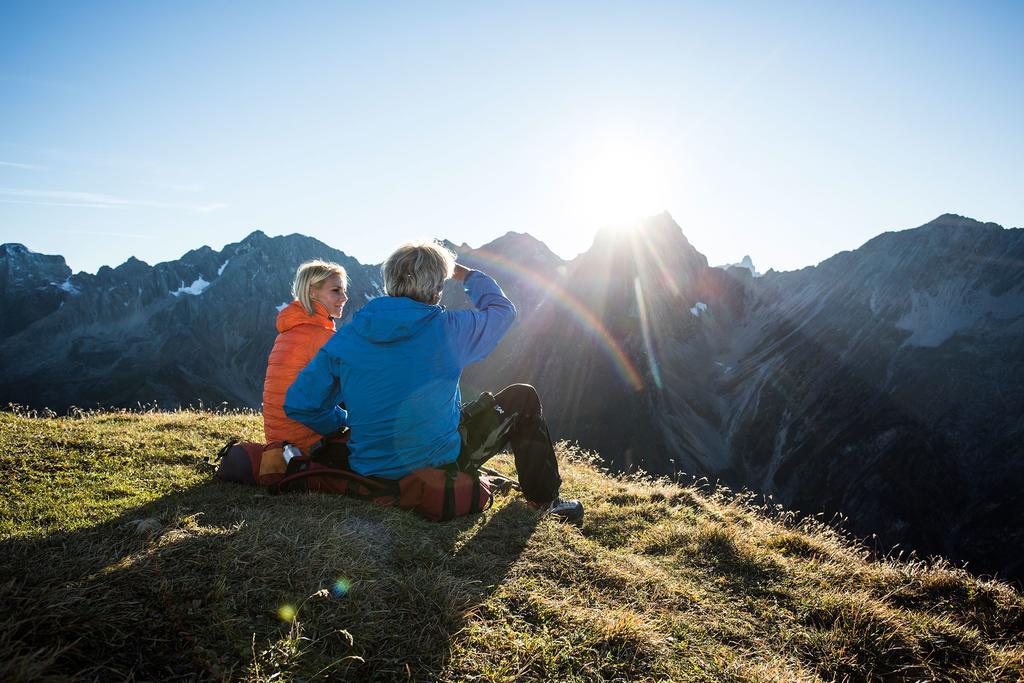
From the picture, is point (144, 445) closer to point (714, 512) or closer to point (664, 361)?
point (714, 512)

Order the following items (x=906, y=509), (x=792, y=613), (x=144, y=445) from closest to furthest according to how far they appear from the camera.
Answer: (x=792, y=613)
(x=144, y=445)
(x=906, y=509)

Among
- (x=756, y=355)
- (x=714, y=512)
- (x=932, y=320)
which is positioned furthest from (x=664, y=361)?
(x=714, y=512)

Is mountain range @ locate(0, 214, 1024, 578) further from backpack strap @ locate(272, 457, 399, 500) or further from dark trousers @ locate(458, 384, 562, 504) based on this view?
backpack strap @ locate(272, 457, 399, 500)

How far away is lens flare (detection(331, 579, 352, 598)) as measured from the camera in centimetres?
339

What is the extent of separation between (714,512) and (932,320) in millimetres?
141212

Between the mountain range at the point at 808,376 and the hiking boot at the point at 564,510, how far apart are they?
84.9 meters

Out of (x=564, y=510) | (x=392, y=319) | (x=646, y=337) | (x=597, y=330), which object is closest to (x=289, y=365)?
(x=392, y=319)

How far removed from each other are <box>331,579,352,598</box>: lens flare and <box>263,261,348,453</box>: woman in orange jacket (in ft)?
12.1

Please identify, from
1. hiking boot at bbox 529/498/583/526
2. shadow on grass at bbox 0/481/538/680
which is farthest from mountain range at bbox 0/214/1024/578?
shadow on grass at bbox 0/481/538/680

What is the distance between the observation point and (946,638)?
4.57m

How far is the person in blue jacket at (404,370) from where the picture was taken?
5438 mm

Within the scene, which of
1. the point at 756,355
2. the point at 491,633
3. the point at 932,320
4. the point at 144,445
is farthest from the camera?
the point at 756,355

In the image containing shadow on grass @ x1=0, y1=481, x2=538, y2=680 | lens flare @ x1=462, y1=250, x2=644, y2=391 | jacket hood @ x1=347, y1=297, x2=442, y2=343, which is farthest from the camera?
lens flare @ x1=462, y1=250, x2=644, y2=391

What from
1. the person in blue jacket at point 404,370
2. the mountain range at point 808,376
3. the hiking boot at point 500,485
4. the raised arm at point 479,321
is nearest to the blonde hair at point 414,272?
the person in blue jacket at point 404,370
